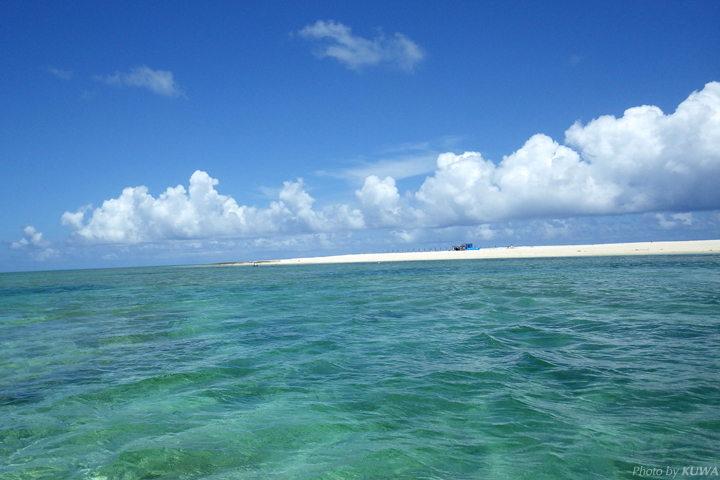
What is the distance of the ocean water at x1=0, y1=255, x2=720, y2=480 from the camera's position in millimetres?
6160

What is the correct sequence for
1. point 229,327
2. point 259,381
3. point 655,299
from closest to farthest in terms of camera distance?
point 259,381, point 229,327, point 655,299

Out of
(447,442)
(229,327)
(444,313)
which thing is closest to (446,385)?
(447,442)

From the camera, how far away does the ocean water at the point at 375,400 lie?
616 cm

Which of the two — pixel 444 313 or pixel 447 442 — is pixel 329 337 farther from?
pixel 447 442

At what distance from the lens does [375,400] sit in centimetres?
866

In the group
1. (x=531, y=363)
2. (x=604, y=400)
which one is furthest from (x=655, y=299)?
(x=604, y=400)

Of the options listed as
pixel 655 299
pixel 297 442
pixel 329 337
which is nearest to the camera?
pixel 297 442

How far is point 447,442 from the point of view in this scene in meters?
6.72

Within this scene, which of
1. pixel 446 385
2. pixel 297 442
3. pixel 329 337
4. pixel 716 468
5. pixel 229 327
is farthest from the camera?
pixel 229 327

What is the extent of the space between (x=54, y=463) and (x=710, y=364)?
13.8 meters

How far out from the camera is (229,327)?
1884cm

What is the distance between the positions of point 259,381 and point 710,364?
11119 mm

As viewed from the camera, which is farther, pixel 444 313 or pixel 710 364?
pixel 444 313

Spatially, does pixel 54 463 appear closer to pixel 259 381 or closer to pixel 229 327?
pixel 259 381
